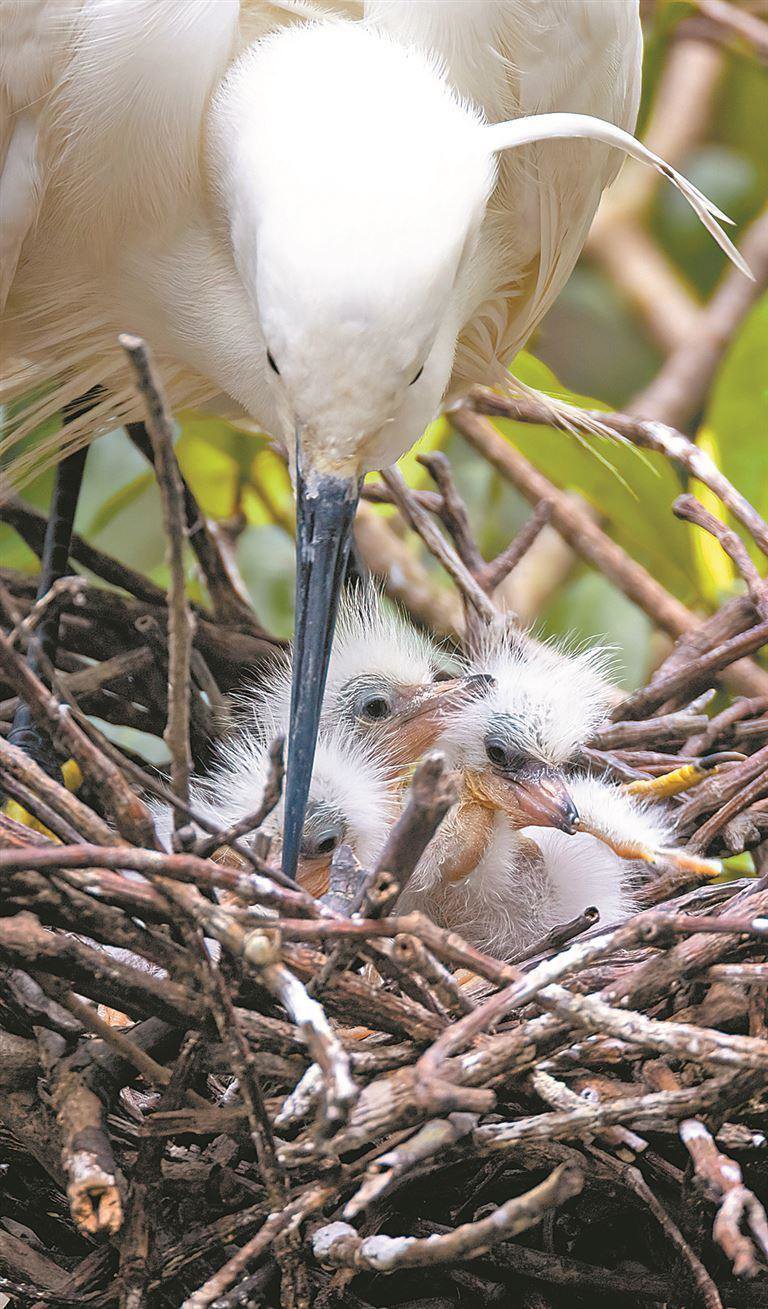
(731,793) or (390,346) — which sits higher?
(390,346)

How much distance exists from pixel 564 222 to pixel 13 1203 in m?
1.19

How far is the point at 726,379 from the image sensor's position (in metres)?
1.96

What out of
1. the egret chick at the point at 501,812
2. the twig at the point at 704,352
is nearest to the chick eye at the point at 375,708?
the egret chick at the point at 501,812

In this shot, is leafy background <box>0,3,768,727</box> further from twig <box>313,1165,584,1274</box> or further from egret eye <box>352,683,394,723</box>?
twig <box>313,1165,584,1274</box>

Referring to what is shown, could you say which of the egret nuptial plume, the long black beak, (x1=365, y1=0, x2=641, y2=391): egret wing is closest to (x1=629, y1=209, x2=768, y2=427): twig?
(x1=365, y1=0, x2=641, y2=391): egret wing

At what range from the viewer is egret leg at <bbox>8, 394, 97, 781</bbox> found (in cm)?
168

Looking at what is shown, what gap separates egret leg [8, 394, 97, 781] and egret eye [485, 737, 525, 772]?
0.50m

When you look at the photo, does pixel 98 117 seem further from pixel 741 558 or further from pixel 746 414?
pixel 746 414

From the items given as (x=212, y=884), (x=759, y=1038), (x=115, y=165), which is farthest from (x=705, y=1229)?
(x=115, y=165)

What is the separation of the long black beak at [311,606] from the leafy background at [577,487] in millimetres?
656

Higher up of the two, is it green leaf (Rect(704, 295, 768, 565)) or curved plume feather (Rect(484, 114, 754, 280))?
curved plume feather (Rect(484, 114, 754, 280))

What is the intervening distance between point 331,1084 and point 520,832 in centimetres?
79

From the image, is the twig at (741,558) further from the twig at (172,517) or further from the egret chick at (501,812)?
the twig at (172,517)

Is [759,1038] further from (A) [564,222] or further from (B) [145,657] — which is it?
(A) [564,222]
